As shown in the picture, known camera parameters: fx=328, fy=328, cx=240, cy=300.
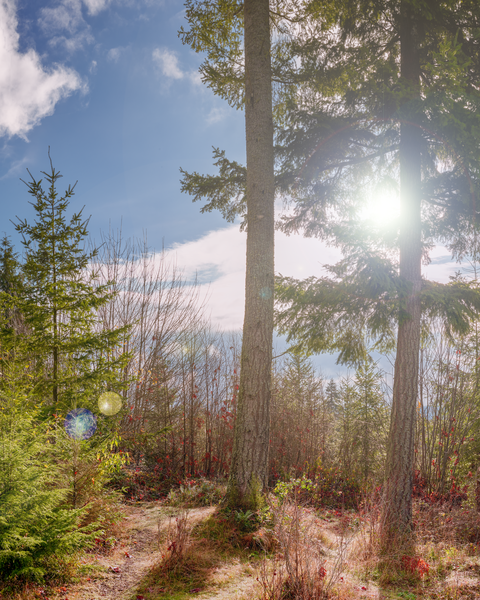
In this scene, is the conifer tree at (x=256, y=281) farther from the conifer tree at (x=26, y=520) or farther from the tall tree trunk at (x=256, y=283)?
the conifer tree at (x=26, y=520)

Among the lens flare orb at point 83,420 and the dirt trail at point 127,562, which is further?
the lens flare orb at point 83,420

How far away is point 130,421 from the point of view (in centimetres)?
845

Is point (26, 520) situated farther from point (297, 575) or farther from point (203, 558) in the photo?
point (297, 575)

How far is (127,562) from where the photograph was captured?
3.80 meters

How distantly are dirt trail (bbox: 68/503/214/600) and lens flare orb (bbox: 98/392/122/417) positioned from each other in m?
1.67

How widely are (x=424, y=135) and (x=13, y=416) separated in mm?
8107

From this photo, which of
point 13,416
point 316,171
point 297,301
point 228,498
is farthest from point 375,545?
point 316,171

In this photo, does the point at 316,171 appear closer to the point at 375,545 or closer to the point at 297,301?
the point at 297,301

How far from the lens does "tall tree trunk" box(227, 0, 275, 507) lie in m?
4.93

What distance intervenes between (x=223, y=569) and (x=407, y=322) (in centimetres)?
497

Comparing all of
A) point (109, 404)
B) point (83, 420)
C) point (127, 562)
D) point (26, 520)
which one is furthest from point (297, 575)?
A: point (109, 404)

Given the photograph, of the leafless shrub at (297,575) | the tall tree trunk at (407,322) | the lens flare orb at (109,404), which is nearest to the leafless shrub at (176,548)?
the leafless shrub at (297,575)

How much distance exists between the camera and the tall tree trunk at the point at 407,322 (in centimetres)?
585

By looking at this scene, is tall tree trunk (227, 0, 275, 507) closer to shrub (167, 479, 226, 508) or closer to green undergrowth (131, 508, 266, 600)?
green undergrowth (131, 508, 266, 600)
